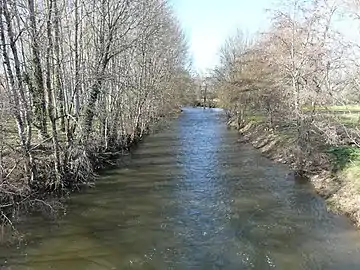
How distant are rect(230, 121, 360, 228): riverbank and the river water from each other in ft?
1.69

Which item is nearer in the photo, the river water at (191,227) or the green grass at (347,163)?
the river water at (191,227)

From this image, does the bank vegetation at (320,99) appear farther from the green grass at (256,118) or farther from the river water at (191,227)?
the green grass at (256,118)

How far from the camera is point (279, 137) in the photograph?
27969mm

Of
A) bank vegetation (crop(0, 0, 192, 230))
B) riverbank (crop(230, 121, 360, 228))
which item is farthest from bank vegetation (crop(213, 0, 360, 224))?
bank vegetation (crop(0, 0, 192, 230))

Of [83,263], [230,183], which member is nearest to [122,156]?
[230,183]

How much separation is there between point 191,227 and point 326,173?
328 inches

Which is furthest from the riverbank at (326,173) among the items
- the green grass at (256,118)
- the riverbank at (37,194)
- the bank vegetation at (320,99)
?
the green grass at (256,118)

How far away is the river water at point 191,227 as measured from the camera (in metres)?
10.3

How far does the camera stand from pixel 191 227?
1263 cm

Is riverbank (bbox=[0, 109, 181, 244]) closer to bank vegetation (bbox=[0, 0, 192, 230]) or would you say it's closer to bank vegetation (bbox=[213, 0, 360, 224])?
bank vegetation (bbox=[0, 0, 192, 230])

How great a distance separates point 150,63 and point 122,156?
10979 millimetres

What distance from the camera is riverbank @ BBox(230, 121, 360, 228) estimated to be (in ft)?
47.6

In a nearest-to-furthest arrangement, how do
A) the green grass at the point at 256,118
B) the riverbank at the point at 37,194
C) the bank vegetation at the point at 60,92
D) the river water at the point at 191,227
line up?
1. the river water at the point at 191,227
2. the riverbank at the point at 37,194
3. the bank vegetation at the point at 60,92
4. the green grass at the point at 256,118

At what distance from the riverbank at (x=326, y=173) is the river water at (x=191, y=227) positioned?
20.3 inches
